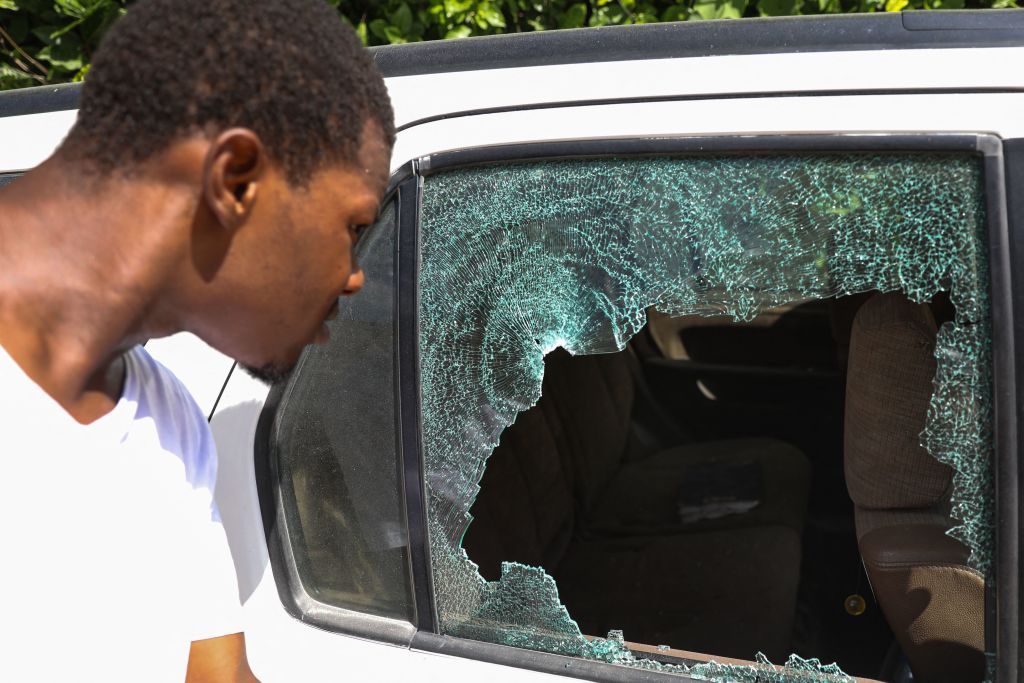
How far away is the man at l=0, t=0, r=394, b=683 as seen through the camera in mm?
945

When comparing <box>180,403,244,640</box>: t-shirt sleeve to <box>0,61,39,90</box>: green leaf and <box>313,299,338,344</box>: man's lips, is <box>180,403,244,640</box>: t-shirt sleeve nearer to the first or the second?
<box>313,299,338,344</box>: man's lips

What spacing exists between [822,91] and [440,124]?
1.82 feet

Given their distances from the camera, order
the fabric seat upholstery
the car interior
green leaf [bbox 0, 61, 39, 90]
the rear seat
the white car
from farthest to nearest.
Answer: green leaf [bbox 0, 61, 39, 90] → the rear seat → the car interior → the fabric seat upholstery → the white car

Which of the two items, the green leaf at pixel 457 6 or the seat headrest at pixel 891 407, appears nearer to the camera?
the seat headrest at pixel 891 407

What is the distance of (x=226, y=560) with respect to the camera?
47.1 inches

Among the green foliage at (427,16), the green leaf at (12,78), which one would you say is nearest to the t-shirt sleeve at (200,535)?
the green foliage at (427,16)

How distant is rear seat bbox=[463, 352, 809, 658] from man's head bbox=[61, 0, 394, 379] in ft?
2.19

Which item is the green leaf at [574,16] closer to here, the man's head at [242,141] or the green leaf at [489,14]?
the green leaf at [489,14]

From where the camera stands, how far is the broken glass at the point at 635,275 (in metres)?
1.26

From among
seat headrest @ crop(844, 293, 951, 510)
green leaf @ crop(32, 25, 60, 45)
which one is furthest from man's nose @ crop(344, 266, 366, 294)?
green leaf @ crop(32, 25, 60, 45)

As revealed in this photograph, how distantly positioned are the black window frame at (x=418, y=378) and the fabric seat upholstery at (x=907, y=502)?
124mm

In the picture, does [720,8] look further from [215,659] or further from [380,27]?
[215,659]

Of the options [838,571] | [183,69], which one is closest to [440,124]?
[183,69]

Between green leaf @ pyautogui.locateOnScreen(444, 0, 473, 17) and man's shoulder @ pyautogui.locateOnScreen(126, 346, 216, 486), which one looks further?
green leaf @ pyautogui.locateOnScreen(444, 0, 473, 17)
